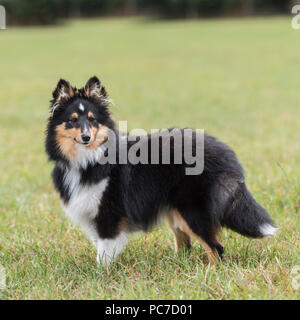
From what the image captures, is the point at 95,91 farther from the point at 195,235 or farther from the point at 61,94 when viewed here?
the point at 195,235

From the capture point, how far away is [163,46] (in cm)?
2634

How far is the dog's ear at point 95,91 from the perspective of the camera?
3805 mm

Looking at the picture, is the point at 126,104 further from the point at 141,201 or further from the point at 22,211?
the point at 141,201

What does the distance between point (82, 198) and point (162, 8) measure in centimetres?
4386

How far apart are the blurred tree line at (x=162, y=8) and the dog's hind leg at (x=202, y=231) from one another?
4126 centimetres

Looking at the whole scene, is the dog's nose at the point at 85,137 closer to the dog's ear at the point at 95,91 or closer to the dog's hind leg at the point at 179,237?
the dog's ear at the point at 95,91

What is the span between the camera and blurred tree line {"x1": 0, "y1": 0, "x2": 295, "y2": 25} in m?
42.3

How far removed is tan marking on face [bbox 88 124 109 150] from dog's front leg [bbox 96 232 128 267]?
0.77 m

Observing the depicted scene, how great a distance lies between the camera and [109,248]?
382cm

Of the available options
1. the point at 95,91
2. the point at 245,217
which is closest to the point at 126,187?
the point at 95,91
